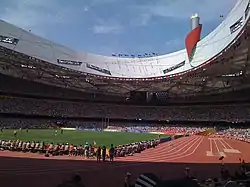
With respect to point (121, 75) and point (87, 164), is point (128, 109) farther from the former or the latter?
point (87, 164)

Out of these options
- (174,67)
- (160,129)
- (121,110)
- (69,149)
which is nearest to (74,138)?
A: (69,149)

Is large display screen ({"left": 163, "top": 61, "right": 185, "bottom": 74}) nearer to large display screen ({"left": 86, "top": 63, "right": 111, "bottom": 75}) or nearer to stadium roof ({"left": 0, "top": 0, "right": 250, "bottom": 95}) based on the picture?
stadium roof ({"left": 0, "top": 0, "right": 250, "bottom": 95})

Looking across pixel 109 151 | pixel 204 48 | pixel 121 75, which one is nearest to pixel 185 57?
pixel 204 48

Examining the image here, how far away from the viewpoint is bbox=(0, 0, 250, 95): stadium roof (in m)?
44.8

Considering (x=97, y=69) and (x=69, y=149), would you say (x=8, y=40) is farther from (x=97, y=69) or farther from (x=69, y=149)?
(x=69, y=149)

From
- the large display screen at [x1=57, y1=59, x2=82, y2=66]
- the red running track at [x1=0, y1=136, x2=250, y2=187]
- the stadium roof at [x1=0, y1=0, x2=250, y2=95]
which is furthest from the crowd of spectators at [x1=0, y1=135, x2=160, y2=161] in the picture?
the large display screen at [x1=57, y1=59, x2=82, y2=66]

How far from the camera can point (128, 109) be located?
7619 cm

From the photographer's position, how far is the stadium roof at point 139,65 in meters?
44.8

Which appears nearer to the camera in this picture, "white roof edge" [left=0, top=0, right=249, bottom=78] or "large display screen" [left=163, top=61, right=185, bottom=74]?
"white roof edge" [left=0, top=0, right=249, bottom=78]

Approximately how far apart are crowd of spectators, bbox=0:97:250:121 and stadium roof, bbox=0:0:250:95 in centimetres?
396

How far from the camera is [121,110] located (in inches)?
2972

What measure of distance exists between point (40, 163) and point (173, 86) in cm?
4751

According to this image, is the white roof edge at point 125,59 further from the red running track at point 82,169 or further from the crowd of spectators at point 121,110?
the red running track at point 82,169

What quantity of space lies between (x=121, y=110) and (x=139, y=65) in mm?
13910
